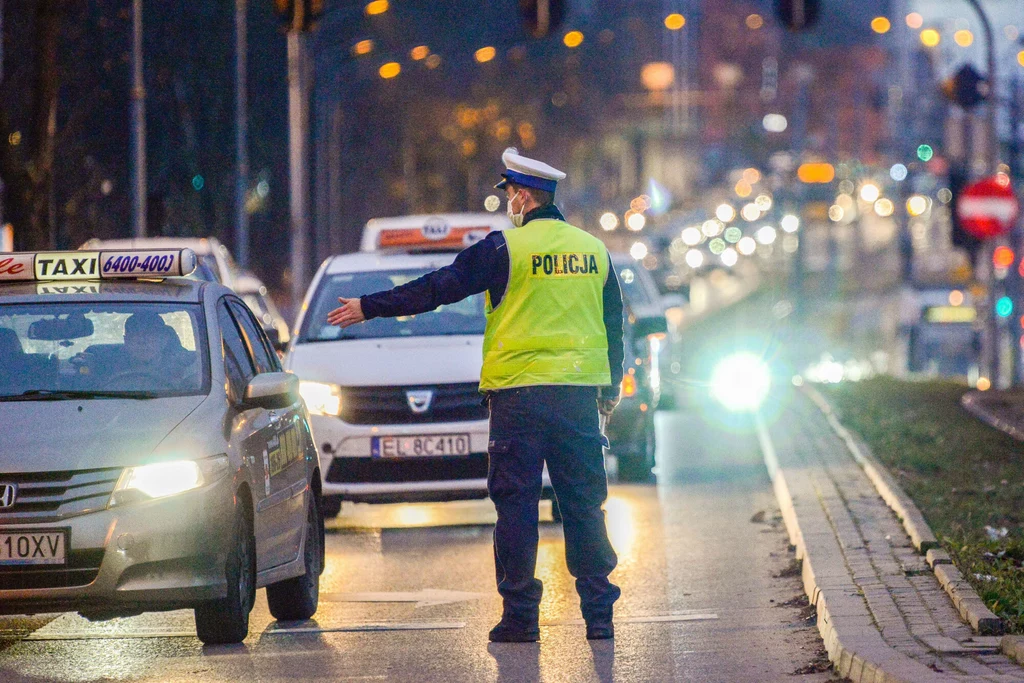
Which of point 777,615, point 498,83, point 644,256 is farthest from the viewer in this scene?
point 644,256

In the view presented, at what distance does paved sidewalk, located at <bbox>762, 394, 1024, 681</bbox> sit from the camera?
6758 millimetres

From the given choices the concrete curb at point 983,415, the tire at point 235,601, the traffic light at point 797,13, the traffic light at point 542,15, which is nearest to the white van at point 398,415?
the tire at point 235,601

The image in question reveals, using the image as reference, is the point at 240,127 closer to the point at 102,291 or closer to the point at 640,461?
the point at 640,461

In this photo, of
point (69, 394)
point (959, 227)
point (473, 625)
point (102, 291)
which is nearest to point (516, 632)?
point (473, 625)

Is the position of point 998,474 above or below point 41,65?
below

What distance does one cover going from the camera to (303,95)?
1497 inches

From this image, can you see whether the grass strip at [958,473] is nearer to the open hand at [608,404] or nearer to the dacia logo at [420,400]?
the open hand at [608,404]

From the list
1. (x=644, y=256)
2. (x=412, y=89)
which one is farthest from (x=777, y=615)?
(x=644, y=256)

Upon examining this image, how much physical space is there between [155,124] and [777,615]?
1294 inches

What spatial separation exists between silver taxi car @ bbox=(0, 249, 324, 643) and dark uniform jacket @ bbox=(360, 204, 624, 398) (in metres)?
0.82

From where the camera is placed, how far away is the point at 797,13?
21.7 meters

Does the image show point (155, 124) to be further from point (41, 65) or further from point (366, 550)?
point (366, 550)

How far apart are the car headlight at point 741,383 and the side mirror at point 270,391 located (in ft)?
46.7

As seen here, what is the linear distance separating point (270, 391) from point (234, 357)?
45cm
